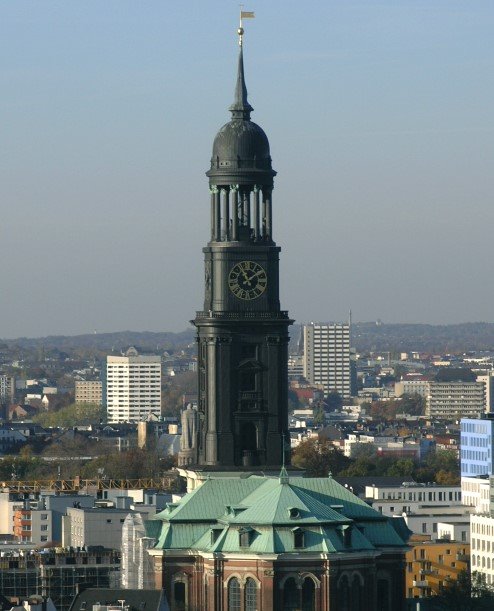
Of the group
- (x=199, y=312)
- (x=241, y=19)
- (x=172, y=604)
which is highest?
(x=241, y=19)

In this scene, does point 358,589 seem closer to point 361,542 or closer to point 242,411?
point 361,542

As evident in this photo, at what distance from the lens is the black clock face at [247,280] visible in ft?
343

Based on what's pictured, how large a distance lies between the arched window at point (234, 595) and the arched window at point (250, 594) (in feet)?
1.14

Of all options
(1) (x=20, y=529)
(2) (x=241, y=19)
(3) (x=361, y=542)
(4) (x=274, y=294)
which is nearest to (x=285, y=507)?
(3) (x=361, y=542)

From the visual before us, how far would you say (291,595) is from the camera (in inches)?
3775

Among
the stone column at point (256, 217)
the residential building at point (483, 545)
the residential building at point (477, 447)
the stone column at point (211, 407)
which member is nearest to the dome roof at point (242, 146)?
the stone column at point (256, 217)

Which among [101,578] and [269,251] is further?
[101,578]

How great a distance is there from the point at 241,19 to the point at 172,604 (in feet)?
65.0

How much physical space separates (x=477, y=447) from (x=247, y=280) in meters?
78.4

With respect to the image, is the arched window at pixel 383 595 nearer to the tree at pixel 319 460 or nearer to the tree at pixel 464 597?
the tree at pixel 464 597

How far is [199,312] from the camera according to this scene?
105 meters

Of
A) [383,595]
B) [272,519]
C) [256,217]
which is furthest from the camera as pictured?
[256,217]

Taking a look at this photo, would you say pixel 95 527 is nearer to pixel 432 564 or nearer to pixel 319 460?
pixel 432 564

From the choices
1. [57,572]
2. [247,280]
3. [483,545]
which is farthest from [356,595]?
[483,545]
